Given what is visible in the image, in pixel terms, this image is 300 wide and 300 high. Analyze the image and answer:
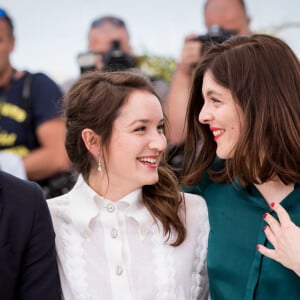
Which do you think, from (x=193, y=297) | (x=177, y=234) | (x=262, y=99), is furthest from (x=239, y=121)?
(x=193, y=297)

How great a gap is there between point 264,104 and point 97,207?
0.67 metres

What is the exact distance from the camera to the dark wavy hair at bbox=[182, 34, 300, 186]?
7.14ft

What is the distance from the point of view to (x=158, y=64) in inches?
187

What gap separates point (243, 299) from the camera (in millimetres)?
2166

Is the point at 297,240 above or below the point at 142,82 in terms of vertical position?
below

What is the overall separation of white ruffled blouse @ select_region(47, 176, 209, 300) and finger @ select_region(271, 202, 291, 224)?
0.37 m

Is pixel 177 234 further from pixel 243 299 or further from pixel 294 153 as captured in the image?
pixel 294 153

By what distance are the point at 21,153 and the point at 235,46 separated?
1.41m

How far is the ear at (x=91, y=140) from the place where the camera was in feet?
7.81

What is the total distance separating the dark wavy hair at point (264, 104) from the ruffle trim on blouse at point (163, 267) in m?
0.34

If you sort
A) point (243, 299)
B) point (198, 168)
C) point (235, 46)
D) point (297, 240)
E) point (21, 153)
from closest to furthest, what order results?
point (297, 240)
point (243, 299)
point (235, 46)
point (198, 168)
point (21, 153)

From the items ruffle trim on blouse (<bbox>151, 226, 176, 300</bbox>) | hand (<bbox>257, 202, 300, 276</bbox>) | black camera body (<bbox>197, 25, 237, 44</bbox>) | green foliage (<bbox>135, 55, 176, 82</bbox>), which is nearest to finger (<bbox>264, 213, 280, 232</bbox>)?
hand (<bbox>257, 202, 300, 276</bbox>)

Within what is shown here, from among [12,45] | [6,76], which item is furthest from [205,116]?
[12,45]

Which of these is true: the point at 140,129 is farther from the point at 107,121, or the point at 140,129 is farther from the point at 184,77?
the point at 184,77
